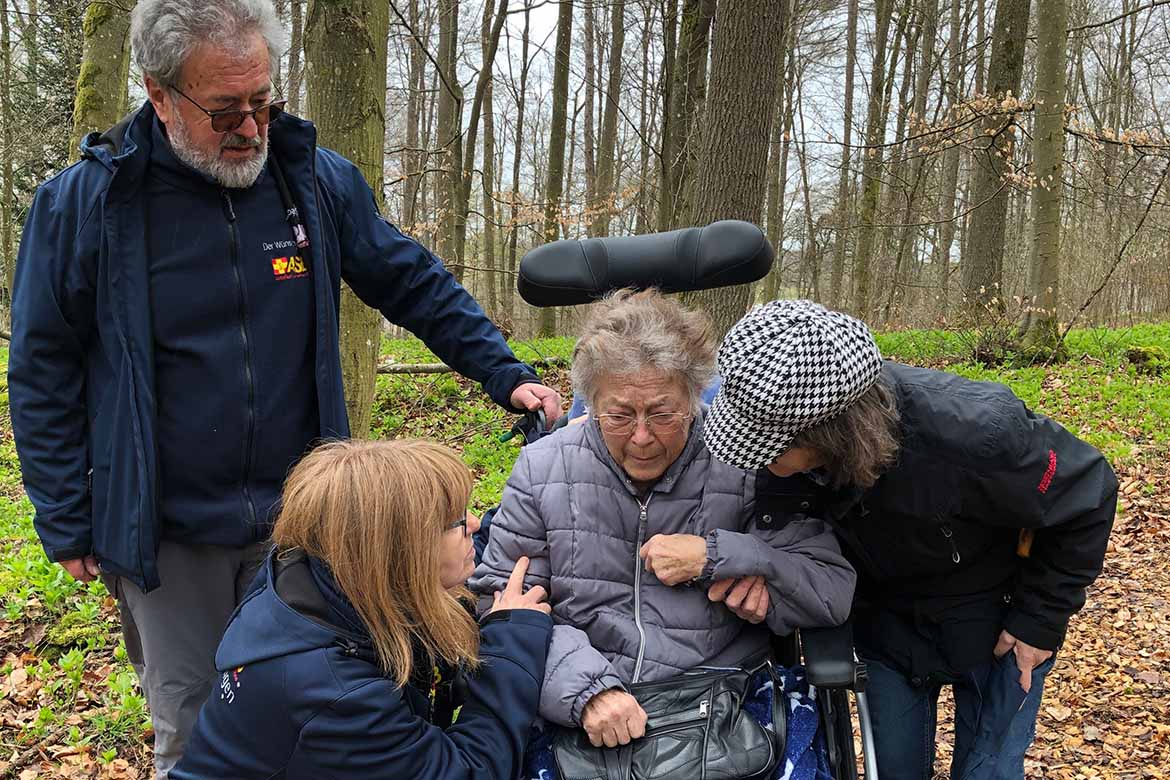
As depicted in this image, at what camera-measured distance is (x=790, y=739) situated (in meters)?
1.87

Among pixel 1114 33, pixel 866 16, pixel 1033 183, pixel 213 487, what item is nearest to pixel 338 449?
pixel 213 487

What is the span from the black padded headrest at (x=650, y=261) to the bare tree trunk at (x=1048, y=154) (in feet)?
21.7

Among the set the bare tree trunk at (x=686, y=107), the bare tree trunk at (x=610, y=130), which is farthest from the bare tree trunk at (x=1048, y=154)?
the bare tree trunk at (x=610, y=130)

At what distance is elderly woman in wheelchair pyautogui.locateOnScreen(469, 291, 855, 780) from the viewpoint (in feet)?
6.04

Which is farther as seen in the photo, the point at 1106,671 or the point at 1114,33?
the point at 1114,33

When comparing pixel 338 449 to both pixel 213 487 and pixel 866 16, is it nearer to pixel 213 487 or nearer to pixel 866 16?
pixel 213 487

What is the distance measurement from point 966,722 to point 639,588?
3.02ft

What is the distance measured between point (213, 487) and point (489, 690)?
0.86m

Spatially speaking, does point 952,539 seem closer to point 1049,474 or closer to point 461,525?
point 1049,474

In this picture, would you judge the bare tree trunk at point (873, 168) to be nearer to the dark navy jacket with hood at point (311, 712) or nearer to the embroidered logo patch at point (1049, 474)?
the embroidered logo patch at point (1049, 474)

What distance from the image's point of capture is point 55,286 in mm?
1927

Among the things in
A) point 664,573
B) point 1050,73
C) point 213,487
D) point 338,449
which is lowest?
point 664,573

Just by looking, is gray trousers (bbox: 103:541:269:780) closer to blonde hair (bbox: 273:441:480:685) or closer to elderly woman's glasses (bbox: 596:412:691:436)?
blonde hair (bbox: 273:441:480:685)

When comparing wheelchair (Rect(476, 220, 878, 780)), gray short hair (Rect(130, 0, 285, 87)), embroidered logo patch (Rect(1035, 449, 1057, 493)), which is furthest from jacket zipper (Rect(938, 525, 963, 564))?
gray short hair (Rect(130, 0, 285, 87))
